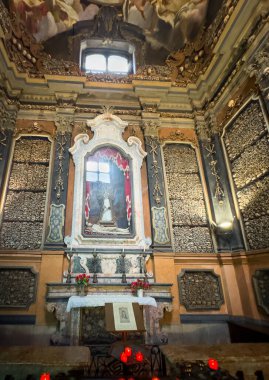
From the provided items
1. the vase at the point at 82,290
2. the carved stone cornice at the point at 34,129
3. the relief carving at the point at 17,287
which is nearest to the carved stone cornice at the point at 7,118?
the carved stone cornice at the point at 34,129

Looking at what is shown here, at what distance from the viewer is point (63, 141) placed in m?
7.68

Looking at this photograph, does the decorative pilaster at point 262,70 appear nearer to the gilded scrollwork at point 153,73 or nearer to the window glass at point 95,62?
the gilded scrollwork at point 153,73

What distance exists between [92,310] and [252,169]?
4.85 meters

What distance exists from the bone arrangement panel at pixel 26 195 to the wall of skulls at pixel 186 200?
3.56 metres

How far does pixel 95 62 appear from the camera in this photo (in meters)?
9.58

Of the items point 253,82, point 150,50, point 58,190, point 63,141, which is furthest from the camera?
point 150,50

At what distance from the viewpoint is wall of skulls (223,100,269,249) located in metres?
5.74

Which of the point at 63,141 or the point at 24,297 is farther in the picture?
the point at 63,141

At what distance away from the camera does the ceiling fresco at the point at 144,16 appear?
8.40m

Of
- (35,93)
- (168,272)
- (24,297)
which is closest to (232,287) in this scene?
(168,272)

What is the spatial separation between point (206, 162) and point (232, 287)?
11.6 feet

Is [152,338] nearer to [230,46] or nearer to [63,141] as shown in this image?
[63,141]

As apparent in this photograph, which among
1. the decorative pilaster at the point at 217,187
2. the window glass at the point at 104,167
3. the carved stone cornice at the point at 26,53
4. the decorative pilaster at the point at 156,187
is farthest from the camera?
the window glass at the point at 104,167

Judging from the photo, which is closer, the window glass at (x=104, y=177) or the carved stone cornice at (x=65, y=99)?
the window glass at (x=104, y=177)
